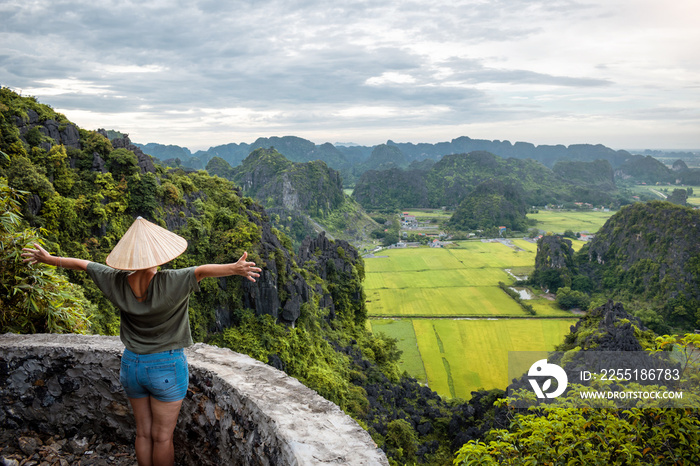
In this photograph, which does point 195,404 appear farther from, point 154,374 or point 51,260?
point 51,260

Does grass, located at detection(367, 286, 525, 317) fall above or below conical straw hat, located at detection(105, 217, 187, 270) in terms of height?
below

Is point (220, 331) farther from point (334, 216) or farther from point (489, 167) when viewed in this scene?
point (489, 167)

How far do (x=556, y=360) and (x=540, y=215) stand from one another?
86834 millimetres

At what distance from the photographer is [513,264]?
54.9 metres

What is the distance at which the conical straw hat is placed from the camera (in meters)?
2.22

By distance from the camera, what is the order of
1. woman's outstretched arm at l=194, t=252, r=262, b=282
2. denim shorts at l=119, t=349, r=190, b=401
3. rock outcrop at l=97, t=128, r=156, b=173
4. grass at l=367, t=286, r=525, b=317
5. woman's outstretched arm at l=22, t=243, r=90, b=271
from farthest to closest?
grass at l=367, t=286, r=525, b=317 < rock outcrop at l=97, t=128, r=156, b=173 < woman's outstretched arm at l=22, t=243, r=90, b=271 < denim shorts at l=119, t=349, r=190, b=401 < woman's outstretched arm at l=194, t=252, r=262, b=282

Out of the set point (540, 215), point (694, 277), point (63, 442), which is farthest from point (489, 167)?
point (63, 442)

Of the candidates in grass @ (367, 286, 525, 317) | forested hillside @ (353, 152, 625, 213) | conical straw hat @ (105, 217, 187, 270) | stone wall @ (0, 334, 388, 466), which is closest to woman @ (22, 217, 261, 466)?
conical straw hat @ (105, 217, 187, 270)

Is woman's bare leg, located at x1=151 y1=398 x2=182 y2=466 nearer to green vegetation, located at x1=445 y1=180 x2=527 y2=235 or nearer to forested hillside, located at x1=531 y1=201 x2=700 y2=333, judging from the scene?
forested hillside, located at x1=531 y1=201 x2=700 y2=333

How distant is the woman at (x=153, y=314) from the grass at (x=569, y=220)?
8347 centimetres

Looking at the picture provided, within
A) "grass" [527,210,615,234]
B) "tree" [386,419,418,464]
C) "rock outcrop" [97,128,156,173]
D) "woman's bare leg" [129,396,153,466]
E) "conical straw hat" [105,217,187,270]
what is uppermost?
"rock outcrop" [97,128,156,173]

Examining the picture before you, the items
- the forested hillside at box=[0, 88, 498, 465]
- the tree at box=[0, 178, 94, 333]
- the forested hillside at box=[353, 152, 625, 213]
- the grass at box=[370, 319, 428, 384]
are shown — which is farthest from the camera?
the forested hillside at box=[353, 152, 625, 213]

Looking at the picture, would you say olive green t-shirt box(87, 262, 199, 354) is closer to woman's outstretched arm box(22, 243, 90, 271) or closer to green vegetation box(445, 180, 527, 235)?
woman's outstretched arm box(22, 243, 90, 271)

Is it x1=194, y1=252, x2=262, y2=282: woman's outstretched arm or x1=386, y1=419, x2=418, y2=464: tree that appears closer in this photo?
x1=194, y1=252, x2=262, y2=282: woman's outstretched arm
